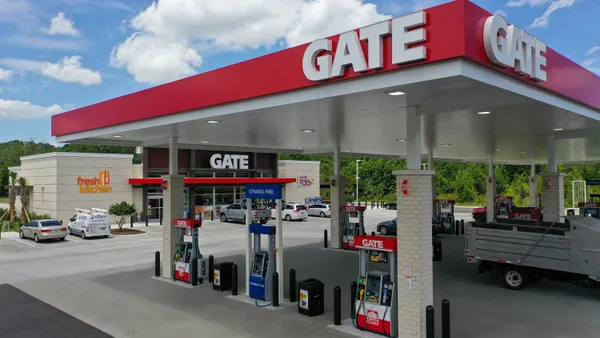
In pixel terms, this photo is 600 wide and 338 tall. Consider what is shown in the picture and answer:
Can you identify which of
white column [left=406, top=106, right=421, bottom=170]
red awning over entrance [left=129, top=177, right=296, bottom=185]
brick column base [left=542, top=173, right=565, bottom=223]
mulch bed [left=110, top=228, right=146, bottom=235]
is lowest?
mulch bed [left=110, top=228, right=146, bottom=235]

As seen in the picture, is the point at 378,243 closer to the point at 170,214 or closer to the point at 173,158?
the point at 170,214

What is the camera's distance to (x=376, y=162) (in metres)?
74.2

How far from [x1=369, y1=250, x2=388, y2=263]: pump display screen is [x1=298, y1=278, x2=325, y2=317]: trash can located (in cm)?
197

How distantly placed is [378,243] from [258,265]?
13.7ft

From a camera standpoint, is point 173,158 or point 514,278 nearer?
point 514,278

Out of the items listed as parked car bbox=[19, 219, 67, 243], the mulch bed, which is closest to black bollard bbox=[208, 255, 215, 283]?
parked car bbox=[19, 219, 67, 243]

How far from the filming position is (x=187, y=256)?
15.1m

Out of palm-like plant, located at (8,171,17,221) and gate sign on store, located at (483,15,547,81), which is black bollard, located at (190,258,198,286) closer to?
gate sign on store, located at (483,15,547,81)

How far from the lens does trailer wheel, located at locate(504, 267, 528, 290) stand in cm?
1375

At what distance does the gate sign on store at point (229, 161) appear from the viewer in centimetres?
4072

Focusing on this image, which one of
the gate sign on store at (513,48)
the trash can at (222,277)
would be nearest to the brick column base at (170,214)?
the trash can at (222,277)

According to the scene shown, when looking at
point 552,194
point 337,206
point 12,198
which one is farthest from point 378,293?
point 12,198

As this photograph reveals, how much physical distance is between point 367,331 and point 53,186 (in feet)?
102

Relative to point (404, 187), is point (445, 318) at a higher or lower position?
lower
